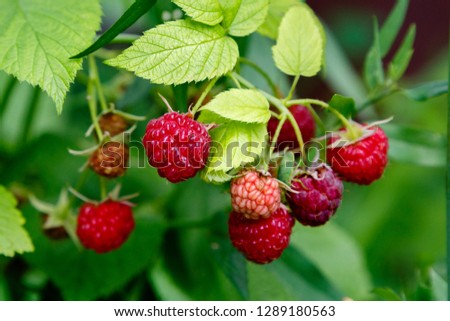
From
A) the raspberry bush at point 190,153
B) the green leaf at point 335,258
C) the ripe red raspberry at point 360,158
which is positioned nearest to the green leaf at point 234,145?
the raspberry bush at point 190,153

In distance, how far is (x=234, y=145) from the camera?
0.65 m

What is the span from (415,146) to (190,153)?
0.46 metres

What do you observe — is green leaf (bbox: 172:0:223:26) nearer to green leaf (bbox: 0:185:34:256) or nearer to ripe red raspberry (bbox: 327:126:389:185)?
ripe red raspberry (bbox: 327:126:389:185)

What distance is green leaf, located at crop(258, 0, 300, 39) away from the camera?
0.83m

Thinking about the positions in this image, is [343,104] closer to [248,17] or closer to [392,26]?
[248,17]

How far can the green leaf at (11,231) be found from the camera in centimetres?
74

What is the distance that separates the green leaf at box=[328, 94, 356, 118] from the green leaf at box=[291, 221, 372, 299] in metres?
0.41

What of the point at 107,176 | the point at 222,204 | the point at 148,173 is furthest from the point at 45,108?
the point at 107,176

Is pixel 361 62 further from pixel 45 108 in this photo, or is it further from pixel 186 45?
pixel 186 45

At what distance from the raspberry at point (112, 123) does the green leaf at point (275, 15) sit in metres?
0.20

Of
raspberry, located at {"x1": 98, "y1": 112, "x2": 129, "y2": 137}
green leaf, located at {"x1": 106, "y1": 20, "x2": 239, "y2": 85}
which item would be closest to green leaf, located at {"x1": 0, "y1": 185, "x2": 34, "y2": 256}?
raspberry, located at {"x1": 98, "y1": 112, "x2": 129, "y2": 137}

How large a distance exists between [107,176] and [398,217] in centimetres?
92

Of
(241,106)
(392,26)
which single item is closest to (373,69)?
(392,26)

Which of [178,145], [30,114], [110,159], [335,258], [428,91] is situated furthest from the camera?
[335,258]
